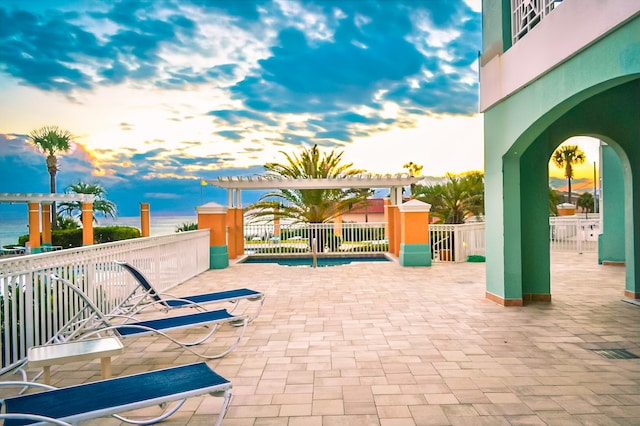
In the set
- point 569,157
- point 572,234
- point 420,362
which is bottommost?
point 420,362

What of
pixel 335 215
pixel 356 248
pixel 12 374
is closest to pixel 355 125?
pixel 335 215

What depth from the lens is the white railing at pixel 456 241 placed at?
12.8 meters

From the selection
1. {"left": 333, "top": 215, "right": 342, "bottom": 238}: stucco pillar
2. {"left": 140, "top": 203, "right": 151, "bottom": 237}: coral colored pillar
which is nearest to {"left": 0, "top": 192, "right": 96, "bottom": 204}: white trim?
{"left": 140, "top": 203, "right": 151, "bottom": 237}: coral colored pillar

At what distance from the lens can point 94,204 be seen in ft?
109

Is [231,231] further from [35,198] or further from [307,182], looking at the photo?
[35,198]

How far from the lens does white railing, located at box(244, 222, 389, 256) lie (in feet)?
49.8

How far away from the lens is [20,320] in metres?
4.32

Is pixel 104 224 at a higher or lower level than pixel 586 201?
lower

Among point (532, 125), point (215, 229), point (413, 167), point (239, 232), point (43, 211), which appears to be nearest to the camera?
point (532, 125)

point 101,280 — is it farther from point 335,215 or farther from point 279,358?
point 335,215

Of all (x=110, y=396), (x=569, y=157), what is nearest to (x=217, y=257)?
(x=110, y=396)

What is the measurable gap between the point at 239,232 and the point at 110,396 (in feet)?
39.9

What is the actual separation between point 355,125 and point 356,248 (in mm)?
14548

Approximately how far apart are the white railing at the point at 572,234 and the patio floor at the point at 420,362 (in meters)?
7.92
